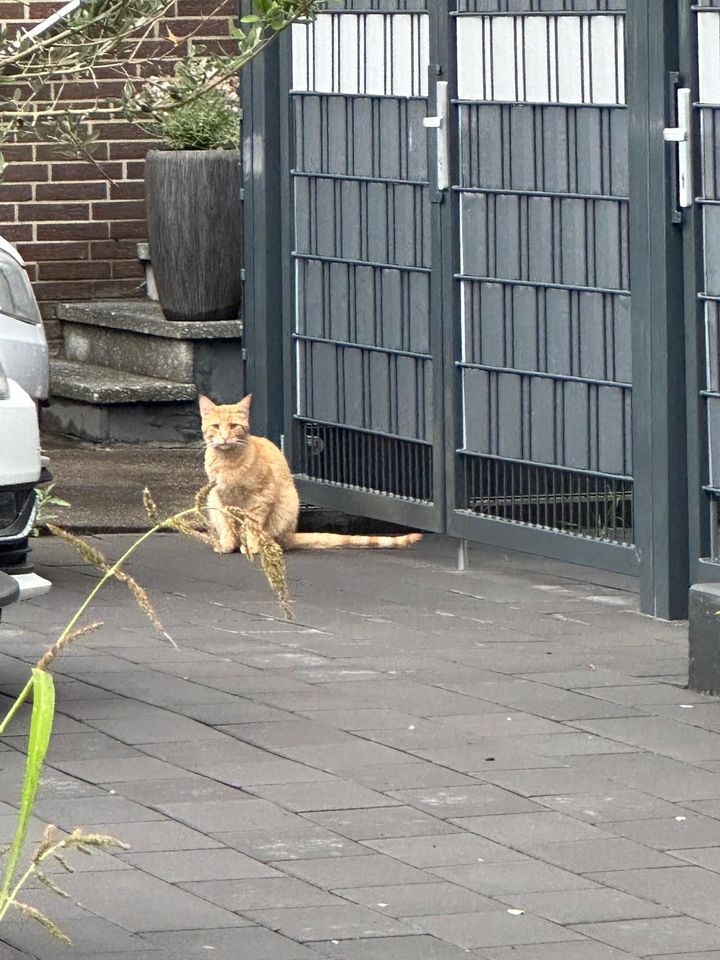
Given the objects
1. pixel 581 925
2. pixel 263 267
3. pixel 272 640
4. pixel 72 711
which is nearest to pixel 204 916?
pixel 581 925

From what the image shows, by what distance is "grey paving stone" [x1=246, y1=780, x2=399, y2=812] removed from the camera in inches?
203

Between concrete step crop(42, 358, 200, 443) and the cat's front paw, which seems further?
concrete step crop(42, 358, 200, 443)

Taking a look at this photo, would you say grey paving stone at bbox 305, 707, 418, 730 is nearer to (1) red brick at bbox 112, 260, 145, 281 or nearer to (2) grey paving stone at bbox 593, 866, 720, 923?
(2) grey paving stone at bbox 593, 866, 720, 923

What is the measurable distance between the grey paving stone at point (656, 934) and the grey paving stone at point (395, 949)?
11.7 inches

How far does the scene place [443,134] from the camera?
845 cm

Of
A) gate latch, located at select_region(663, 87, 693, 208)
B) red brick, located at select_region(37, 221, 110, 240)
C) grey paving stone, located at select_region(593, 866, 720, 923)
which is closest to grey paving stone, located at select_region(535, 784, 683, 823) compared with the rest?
grey paving stone, located at select_region(593, 866, 720, 923)

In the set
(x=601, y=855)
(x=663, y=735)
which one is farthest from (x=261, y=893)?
(x=663, y=735)

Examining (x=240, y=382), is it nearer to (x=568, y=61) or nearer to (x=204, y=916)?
(x=568, y=61)

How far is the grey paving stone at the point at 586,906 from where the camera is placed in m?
4.30

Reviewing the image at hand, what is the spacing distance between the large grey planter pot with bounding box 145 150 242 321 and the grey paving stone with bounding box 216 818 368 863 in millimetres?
7396

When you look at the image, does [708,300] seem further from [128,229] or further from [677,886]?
[128,229]

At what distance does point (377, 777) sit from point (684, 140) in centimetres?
296

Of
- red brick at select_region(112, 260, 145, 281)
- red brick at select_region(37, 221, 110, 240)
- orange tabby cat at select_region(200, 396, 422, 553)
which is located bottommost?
orange tabby cat at select_region(200, 396, 422, 553)

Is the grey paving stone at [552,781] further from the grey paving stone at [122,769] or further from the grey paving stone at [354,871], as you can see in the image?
the grey paving stone at [122,769]
